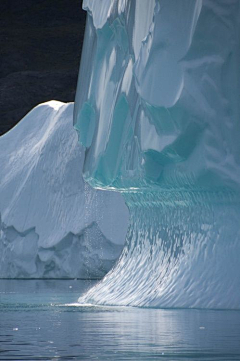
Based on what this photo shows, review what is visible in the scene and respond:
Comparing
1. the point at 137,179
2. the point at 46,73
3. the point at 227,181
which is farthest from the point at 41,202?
the point at 46,73

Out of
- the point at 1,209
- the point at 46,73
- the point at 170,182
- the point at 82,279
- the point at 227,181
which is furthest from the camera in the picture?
the point at 46,73

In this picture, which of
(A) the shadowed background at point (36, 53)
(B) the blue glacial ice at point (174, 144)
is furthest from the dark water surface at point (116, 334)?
(A) the shadowed background at point (36, 53)

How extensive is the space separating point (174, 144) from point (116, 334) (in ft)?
11.5

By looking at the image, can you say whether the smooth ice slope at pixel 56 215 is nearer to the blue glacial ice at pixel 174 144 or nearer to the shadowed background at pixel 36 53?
the blue glacial ice at pixel 174 144

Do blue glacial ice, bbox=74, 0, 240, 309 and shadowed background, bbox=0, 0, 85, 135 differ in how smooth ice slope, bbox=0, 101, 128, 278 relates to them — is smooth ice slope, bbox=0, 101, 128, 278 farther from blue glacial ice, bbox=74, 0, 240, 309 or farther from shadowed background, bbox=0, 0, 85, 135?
shadowed background, bbox=0, 0, 85, 135

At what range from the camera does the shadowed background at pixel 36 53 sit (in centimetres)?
6160

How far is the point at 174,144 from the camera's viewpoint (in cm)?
1155

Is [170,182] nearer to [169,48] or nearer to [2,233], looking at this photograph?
[169,48]

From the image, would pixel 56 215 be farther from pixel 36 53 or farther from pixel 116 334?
pixel 36 53

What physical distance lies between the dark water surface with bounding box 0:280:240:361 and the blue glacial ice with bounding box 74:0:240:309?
0.78 meters

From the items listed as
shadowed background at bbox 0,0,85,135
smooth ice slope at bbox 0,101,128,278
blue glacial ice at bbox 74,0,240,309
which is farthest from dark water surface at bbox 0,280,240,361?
shadowed background at bbox 0,0,85,135

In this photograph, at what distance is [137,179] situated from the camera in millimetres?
12758

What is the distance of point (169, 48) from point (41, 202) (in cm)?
1382

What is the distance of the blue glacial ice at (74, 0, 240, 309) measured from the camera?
11312 mm
